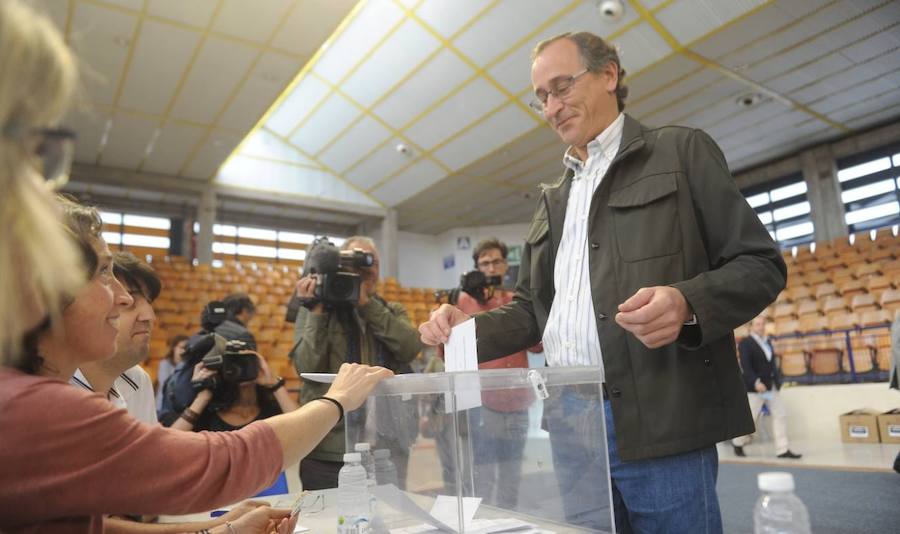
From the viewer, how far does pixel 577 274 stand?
48.3 inches

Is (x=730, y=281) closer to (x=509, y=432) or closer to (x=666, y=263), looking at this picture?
(x=666, y=263)

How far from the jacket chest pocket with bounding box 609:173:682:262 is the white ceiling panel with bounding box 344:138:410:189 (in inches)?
375

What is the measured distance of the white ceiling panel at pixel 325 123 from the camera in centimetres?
991

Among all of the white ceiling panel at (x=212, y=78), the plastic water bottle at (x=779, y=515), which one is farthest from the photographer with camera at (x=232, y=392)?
the white ceiling panel at (x=212, y=78)

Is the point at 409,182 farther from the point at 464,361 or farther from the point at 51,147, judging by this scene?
the point at 51,147

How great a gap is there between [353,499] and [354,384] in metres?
0.20

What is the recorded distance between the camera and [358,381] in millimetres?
1073

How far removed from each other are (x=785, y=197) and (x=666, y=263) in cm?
1214

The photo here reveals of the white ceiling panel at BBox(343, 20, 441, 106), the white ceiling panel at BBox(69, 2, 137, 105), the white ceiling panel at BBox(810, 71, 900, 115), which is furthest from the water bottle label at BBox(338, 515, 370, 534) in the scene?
the white ceiling panel at BBox(810, 71, 900, 115)

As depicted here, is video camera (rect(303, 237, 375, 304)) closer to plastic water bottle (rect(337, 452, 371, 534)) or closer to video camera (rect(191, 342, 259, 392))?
video camera (rect(191, 342, 259, 392))

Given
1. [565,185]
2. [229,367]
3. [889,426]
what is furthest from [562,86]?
[889,426]

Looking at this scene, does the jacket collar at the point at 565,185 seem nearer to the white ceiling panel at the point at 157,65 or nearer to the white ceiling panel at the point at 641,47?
the white ceiling panel at the point at 641,47

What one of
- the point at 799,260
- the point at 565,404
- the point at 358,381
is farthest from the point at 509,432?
the point at 799,260

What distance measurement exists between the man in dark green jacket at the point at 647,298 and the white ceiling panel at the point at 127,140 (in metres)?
9.54
